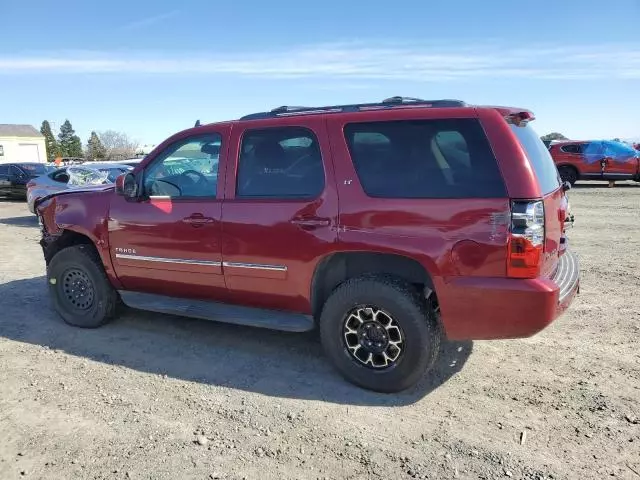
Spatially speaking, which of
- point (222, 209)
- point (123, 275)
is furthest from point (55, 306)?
point (222, 209)

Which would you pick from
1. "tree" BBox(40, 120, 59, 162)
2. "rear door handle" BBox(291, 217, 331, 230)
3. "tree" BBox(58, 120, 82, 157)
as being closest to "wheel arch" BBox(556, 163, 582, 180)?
"rear door handle" BBox(291, 217, 331, 230)

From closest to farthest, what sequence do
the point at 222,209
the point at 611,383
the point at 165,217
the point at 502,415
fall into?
the point at 502,415, the point at 611,383, the point at 222,209, the point at 165,217

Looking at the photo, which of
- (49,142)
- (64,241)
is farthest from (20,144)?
(64,241)

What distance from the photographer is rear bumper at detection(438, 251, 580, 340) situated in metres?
3.25

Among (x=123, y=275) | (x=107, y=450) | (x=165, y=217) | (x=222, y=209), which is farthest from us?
A: (x=123, y=275)

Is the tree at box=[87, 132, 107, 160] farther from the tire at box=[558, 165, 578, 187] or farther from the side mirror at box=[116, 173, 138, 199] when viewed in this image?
the side mirror at box=[116, 173, 138, 199]

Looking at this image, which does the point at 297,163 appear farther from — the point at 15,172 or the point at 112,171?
the point at 15,172

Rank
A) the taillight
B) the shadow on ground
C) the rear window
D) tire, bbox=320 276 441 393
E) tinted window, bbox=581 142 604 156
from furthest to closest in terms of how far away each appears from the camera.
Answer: tinted window, bbox=581 142 604 156 → the shadow on ground → tire, bbox=320 276 441 393 → the rear window → the taillight

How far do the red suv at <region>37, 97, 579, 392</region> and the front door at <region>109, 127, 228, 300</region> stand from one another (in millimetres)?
13

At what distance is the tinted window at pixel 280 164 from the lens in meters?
3.93

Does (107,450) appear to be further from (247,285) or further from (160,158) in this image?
(160,158)

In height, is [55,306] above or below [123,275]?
below

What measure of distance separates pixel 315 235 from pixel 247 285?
0.80 metres

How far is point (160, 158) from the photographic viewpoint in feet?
15.3
